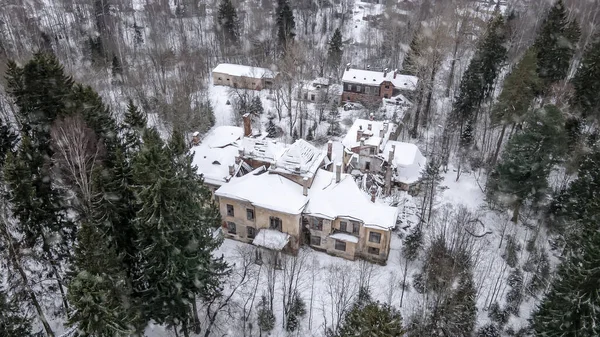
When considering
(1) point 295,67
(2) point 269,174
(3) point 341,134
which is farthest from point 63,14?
(2) point 269,174

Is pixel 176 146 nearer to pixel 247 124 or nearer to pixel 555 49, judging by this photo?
pixel 247 124

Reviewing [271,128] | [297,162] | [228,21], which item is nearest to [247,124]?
[297,162]

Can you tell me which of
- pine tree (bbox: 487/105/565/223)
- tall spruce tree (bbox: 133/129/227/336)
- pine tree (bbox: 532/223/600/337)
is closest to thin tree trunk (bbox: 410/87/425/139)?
pine tree (bbox: 487/105/565/223)

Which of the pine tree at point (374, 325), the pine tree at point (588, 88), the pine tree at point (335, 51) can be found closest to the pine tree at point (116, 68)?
the pine tree at point (335, 51)

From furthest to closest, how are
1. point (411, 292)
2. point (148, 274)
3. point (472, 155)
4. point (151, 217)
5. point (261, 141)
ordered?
1. point (472, 155)
2. point (261, 141)
3. point (411, 292)
4. point (148, 274)
5. point (151, 217)

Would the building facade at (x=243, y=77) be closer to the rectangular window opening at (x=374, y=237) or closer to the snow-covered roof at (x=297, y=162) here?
the snow-covered roof at (x=297, y=162)

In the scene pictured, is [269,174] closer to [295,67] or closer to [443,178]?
[443,178]

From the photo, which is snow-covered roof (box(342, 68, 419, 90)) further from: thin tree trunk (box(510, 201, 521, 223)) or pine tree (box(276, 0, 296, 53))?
thin tree trunk (box(510, 201, 521, 223))

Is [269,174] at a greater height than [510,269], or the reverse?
[269,174]

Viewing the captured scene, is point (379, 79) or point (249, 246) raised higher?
point (379, 79)
